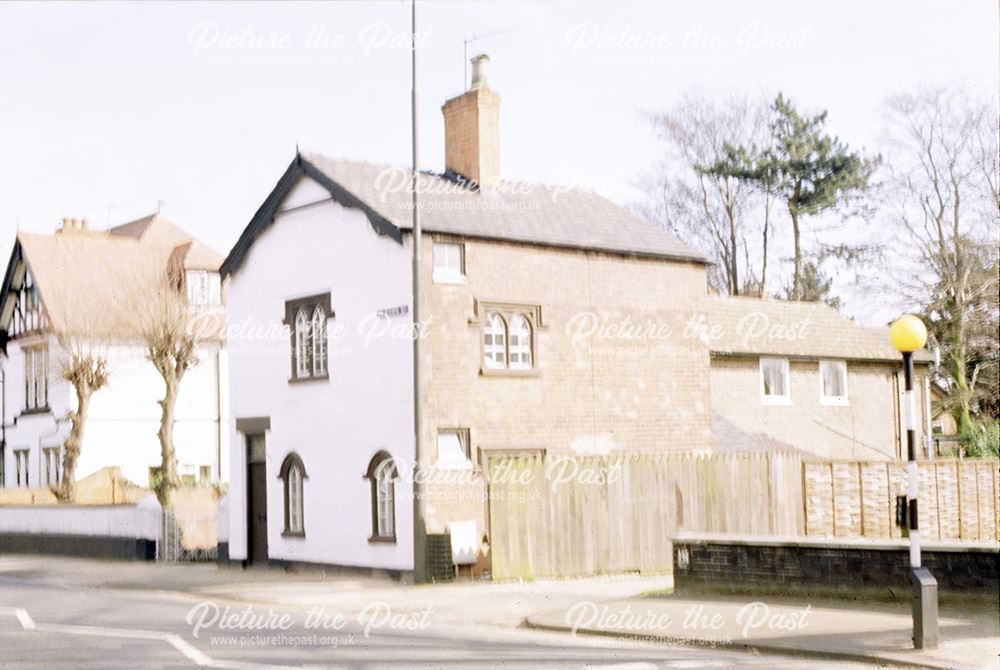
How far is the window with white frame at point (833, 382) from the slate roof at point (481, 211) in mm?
11066

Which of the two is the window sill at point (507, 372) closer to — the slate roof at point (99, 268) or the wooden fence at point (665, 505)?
the wooden fence at point (665, 505)

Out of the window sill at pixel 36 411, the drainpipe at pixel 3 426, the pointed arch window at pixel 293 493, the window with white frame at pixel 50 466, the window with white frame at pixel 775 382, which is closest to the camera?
the pointed arch window at pixel 293 493

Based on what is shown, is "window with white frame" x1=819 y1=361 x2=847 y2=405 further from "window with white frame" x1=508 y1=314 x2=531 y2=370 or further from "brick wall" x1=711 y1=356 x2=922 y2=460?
"window with white frame" x1=508 y1=314 x2=531 y2=370

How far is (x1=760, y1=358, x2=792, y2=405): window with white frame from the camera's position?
3488 cm

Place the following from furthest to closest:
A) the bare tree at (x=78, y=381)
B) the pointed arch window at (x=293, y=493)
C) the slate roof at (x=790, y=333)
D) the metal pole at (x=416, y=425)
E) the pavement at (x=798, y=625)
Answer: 1. the bare tree at (x=78, y=381)
2. the slate roof at (x=790, y=333)
3. the pointed arch window at (x=293, y=493)
4. the metal pole at (x=416, y=425)
5. the pavement at (x=798, y=625)

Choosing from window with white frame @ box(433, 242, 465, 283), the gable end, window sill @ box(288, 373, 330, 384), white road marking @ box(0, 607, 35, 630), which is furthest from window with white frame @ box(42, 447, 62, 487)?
white road marking @ box(0, 607, 35, 630)

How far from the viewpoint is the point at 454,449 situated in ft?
73.9

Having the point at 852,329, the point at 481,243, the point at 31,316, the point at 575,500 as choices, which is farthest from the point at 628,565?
the point at 31,316

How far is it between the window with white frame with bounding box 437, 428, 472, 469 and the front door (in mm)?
5485

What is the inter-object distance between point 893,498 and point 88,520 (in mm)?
19263

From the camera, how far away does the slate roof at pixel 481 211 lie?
76.5 ft

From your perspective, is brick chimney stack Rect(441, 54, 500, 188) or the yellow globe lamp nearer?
the yellow globe lamp

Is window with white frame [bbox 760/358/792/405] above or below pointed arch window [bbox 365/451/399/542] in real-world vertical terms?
above

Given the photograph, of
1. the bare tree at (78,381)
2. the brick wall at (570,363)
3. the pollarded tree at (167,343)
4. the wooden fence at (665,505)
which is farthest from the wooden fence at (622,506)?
the bare tree at (78,381)
